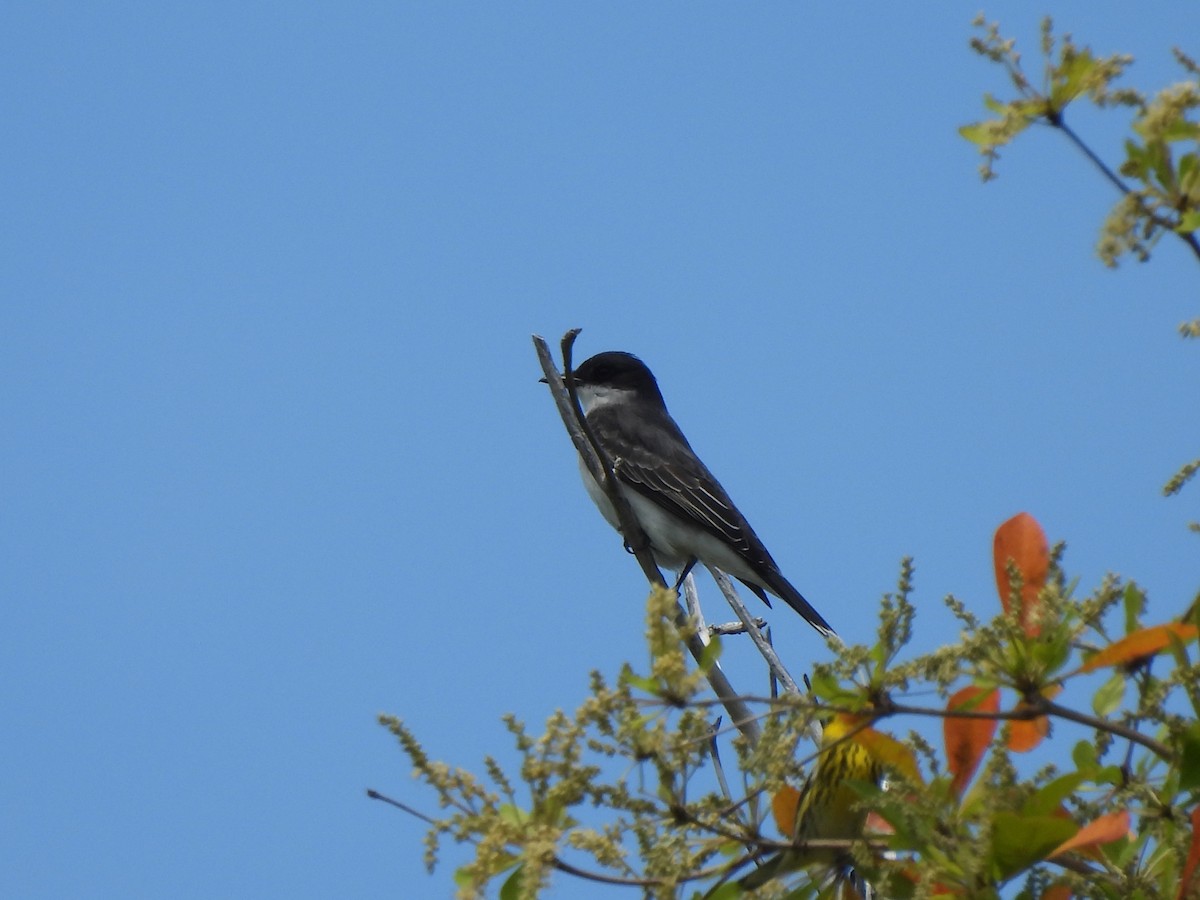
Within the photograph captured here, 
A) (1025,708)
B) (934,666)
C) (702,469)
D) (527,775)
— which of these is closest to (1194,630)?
(1025,708)

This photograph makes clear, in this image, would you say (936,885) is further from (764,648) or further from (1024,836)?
(764,648)

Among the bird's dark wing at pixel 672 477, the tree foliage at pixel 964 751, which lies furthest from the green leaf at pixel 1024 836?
the bird's dark wing at pixel 672 477

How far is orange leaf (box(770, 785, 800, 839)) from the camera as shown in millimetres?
2713

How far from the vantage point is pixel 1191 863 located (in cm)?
214

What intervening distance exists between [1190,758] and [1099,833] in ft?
0.63

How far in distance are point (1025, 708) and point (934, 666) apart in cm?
17

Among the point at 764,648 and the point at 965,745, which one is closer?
the point at 965,745

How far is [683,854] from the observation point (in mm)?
2234

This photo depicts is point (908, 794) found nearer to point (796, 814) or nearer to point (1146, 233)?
point (796, 814)

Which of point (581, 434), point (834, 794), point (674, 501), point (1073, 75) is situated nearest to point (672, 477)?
point (674, 501)

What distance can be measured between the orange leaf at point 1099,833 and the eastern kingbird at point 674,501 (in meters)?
6.75

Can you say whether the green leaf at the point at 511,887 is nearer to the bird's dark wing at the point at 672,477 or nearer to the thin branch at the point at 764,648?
the thin branch at the point at 764,648

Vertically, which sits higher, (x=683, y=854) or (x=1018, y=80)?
(x=1018, y=80)

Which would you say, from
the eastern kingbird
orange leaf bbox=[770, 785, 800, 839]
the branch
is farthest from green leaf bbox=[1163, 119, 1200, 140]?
the eastern kingbird
